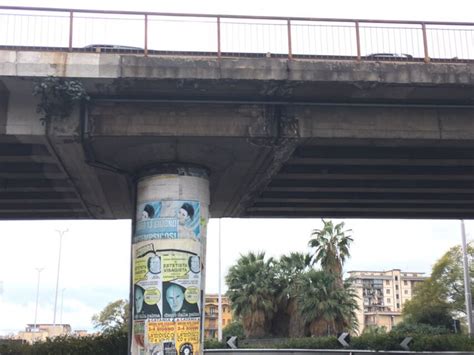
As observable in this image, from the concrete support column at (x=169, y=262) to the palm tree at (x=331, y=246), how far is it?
2786 cm

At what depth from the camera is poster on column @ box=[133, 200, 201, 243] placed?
16.3m

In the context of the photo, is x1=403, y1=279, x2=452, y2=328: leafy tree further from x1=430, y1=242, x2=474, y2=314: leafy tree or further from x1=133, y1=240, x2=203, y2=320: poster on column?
x1=133, y1=240, x2=203, y2=320: poster on column

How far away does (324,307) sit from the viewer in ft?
119

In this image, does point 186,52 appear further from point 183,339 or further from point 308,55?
point 183,339

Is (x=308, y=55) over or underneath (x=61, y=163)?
over

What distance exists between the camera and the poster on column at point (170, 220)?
53.5 ft

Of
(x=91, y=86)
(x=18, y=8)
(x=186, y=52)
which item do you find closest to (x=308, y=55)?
(x=186, y=52)

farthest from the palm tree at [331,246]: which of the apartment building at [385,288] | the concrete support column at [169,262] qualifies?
the apartment building at [385,288]

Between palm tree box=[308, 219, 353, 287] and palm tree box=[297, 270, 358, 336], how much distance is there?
5715 mm

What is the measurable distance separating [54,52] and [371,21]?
24.2ft

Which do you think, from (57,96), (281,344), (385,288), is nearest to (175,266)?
(57,96)

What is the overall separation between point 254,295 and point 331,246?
27.3ft

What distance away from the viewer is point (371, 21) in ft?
50.2

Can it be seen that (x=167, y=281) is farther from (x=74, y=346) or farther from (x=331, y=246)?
(x=331, y=246)
